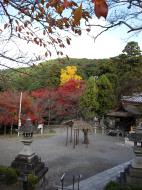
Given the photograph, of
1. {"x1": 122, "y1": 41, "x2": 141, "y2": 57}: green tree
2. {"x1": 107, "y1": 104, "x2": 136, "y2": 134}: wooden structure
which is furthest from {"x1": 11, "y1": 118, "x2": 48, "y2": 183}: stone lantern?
{"x1": 122, "y1": 41, "x2": 141, "y2": 57}: green tree

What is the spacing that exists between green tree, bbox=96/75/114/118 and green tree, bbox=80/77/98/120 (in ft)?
2.87

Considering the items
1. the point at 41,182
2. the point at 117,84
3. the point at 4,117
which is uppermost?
the point at 117,84

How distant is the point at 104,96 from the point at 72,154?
17847 mm

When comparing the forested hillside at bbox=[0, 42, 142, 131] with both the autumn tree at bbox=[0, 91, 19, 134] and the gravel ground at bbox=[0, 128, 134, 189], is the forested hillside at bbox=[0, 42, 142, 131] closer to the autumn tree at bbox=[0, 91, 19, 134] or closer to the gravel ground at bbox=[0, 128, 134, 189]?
the autumn tree at bbox=[0, 91, 19, 134]

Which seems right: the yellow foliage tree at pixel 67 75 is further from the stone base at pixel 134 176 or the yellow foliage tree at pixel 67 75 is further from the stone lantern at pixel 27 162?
the stone base at pixel 134 176

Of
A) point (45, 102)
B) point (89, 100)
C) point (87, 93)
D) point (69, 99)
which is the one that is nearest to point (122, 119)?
point (89, 100)

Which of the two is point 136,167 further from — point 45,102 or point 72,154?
point 45,102

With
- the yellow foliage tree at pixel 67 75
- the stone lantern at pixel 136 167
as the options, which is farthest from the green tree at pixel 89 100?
the stone lantern at pixel 136 167

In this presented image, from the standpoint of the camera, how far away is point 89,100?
130 feet

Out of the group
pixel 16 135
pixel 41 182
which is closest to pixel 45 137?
pixel 16 135

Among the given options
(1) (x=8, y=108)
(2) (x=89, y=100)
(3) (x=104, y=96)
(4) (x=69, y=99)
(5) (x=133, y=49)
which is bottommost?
(1) (x=8, y=108)

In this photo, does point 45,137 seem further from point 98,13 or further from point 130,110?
point 98,13

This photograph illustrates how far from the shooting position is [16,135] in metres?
33.9

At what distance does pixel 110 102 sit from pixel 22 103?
40.8 feet
